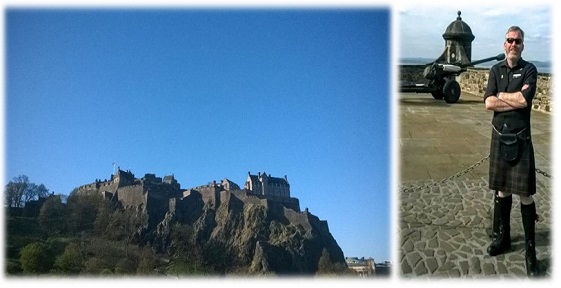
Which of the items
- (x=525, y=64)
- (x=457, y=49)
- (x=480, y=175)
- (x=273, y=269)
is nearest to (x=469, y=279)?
(x=525, y=64)

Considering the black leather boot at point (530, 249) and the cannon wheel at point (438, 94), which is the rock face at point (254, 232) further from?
the black leather boot at point (530, 249)

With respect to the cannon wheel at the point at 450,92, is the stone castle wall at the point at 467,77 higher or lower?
higher

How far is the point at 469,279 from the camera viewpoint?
2.01 meters

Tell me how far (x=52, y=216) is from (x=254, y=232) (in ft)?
41.3

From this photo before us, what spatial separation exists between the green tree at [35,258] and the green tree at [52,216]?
2.20m

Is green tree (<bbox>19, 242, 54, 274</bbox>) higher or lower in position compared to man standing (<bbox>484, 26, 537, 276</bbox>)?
lower

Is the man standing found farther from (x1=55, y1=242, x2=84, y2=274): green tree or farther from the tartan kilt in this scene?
(x1=55, y1=242, x2=84, y2=274): green tree

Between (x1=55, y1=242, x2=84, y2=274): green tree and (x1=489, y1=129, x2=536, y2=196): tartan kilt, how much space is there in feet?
88.1

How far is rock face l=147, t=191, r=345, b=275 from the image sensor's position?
3077 centimetres

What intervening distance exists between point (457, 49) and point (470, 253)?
7.49 m

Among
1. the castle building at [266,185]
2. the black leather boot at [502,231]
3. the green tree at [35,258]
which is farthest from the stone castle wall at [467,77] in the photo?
the castle building at [266,185]

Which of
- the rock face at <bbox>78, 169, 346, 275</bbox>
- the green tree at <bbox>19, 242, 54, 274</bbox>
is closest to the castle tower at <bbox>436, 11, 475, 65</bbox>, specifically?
the green tree at <bbox>19, 242, 54, 274</bbox>

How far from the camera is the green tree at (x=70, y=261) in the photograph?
25.6 m

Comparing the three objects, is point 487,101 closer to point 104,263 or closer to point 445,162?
point 445,162
